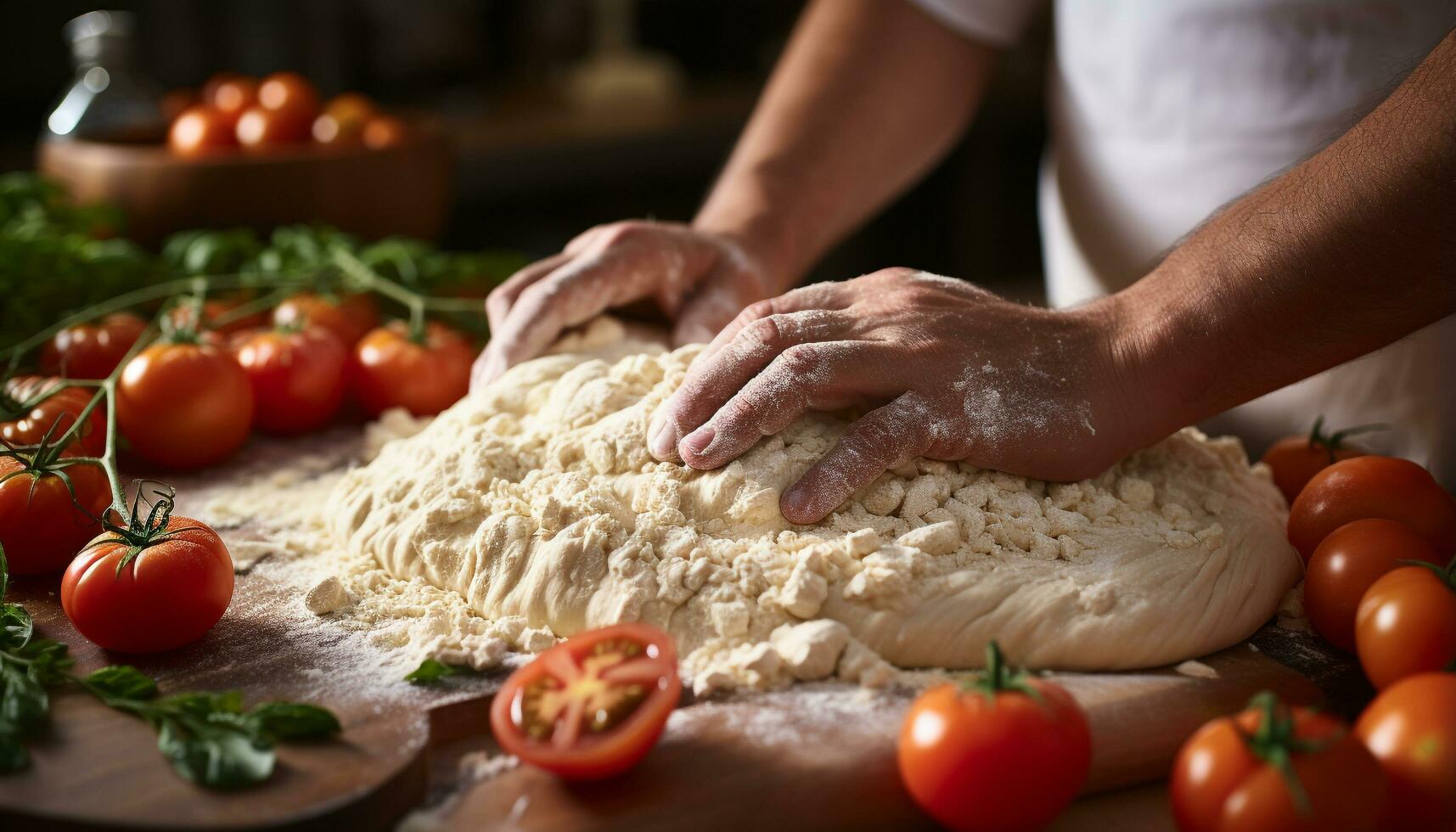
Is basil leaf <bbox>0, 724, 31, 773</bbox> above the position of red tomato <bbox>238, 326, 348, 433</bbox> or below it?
above

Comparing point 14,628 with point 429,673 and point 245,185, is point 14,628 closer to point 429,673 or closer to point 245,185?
point 429,673

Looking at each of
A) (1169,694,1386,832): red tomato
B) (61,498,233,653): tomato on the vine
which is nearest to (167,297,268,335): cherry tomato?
(61,498,233,653): tomato on the vine

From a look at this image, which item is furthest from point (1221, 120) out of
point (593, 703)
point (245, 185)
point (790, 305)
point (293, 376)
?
point (245, 185)

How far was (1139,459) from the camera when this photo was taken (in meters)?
1.45

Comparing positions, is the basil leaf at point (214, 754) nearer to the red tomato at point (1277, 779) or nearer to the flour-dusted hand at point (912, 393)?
the flour-dusted hand at point (912, 393)

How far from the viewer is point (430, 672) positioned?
3.93 ft

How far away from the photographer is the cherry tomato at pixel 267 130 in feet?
8.76

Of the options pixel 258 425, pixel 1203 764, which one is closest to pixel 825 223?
pixel 258 425

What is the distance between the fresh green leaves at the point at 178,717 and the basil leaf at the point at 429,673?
104 mm

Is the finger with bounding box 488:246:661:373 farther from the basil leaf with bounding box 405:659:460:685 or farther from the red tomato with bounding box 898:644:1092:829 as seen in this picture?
the red tomato with bounding box 898:644:1092:829

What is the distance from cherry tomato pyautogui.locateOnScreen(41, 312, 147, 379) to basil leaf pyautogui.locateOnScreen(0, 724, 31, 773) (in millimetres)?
967

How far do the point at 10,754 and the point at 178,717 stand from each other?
0.14 metres

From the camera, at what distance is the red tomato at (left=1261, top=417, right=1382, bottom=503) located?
158cm

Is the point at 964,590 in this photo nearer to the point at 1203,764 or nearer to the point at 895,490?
the point at 895,490
